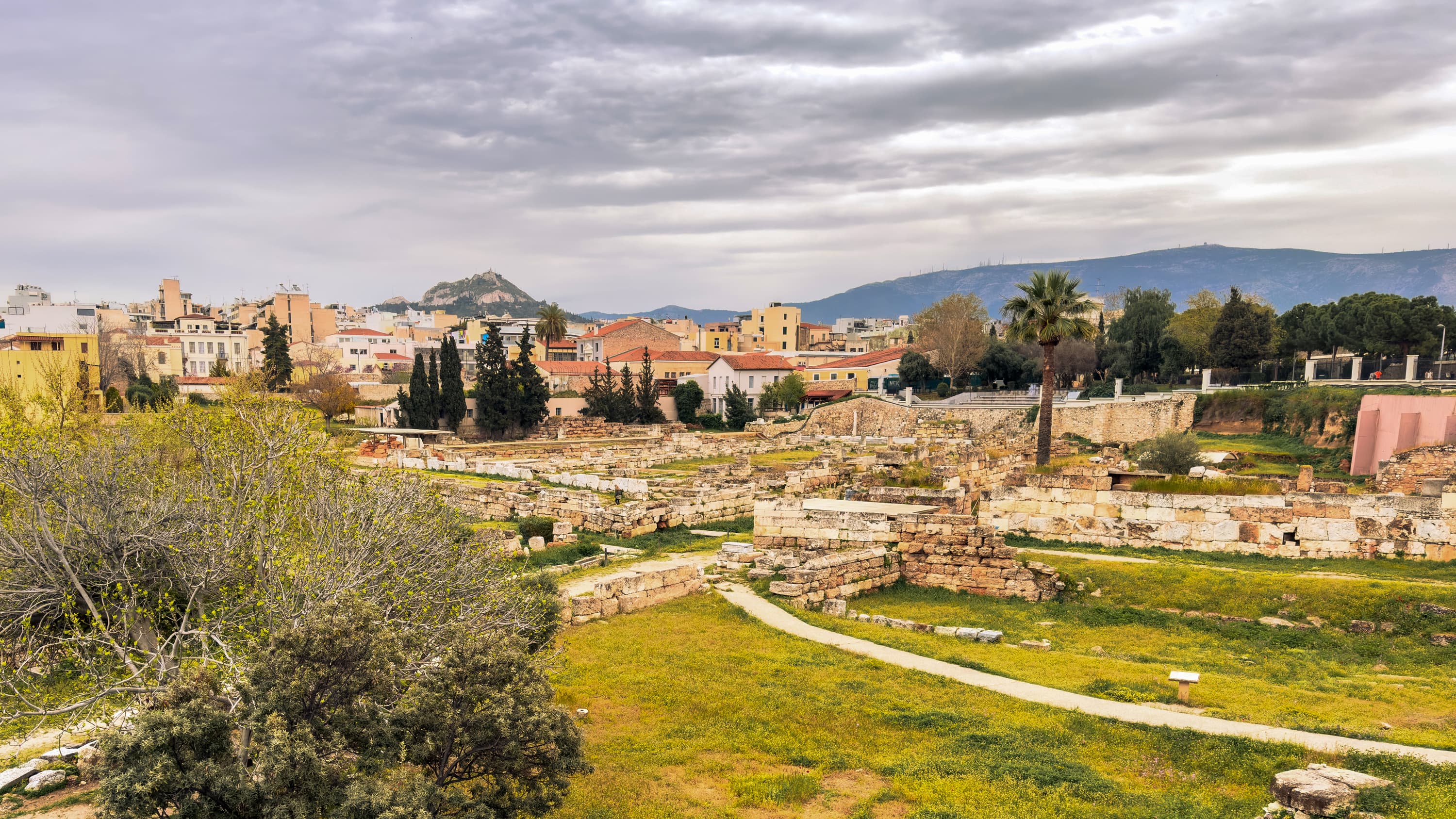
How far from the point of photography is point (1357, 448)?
31312 mm

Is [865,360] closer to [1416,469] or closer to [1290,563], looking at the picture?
[1416,469]

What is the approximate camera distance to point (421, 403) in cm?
5791

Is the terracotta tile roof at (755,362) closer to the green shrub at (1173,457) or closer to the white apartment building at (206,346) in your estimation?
the green shrub at (1173,457)

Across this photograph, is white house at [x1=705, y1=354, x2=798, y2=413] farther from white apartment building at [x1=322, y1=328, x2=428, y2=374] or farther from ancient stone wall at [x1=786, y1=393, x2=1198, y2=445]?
white apartment building at [x1=322, y1=328, x2=428, y2=374]

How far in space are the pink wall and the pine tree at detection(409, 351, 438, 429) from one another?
52129 millimetres

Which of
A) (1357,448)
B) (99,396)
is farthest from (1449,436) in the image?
(99,396)

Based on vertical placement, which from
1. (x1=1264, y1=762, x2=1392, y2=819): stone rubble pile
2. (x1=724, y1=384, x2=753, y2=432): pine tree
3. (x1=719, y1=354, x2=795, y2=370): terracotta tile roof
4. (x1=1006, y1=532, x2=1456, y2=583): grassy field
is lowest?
(x1=724, y1=384, x2=753, y2=432): pine tree

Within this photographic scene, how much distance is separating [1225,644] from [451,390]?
53.9 meters

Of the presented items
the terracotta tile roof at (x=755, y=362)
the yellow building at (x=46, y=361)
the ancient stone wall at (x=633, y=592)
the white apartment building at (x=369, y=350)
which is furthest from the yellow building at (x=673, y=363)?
the ancient stone wall at (x=633, y=592)

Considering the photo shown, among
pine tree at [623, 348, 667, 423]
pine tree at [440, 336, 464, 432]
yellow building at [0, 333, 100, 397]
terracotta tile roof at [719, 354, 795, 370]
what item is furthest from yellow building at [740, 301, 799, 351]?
yellow building at [0, 333, 100, 397]

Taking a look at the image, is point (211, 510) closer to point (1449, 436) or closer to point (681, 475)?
point (681, 475)

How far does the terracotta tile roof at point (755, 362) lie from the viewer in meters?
77.7

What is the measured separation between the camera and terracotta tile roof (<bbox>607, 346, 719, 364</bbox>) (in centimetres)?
8256

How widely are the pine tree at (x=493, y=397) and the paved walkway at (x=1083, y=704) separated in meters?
48.2
